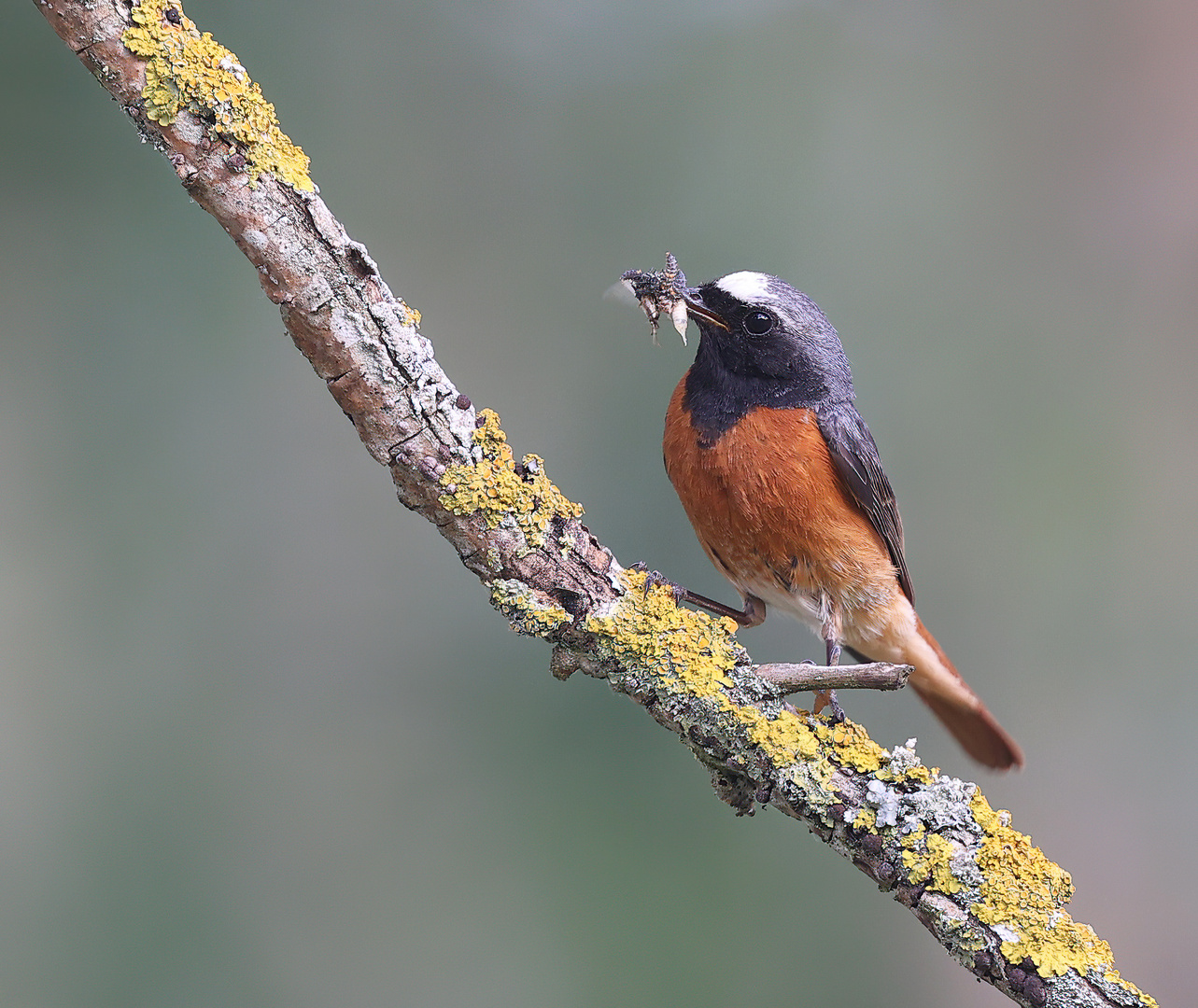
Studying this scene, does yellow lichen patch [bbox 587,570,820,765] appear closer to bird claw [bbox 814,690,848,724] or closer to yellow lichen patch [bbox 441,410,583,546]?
bird claw [bbox 814,690,848,724]

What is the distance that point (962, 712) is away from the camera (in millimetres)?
2744

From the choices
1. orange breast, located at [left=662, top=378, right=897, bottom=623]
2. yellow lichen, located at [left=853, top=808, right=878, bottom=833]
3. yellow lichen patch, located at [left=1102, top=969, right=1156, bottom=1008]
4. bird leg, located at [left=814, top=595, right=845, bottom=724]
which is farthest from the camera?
bird leg, located at [left=814, top=595, right=845, bottom=724]

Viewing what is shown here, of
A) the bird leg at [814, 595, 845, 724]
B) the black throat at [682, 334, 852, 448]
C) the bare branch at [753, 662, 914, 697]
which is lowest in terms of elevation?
the bare branch at [753, 662, 914, 697]

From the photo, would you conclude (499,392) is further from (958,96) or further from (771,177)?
(958,96)

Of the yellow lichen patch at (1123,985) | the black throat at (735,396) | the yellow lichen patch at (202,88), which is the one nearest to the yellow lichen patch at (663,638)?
the black throat at (735,396)

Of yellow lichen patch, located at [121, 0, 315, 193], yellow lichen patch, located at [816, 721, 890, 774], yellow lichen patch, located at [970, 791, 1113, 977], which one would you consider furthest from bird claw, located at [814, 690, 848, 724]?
yellow lichen patch, located at [121, 0, 315, 193]

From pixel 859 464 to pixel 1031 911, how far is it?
42.3 inches

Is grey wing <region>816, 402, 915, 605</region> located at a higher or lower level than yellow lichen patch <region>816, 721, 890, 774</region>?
higher

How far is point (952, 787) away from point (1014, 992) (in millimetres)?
329

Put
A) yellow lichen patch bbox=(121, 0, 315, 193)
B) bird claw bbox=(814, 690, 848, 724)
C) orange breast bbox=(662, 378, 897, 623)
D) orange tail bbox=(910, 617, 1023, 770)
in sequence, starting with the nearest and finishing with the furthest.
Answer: yellow lichen patch bbox=(121, 0, 315, 193), bird claw bbox=(814, 690, 848, 724), orange breast bbox=(662, 378, 897, 623), orange tail bbox=(910, 617, 1023, 770)

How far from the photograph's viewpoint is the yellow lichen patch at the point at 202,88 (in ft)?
4.84

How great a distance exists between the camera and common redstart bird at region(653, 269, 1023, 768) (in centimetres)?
231

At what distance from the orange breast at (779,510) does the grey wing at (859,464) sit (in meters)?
0.02

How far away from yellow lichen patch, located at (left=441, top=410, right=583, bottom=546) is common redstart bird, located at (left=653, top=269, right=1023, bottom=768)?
653 millimetres
